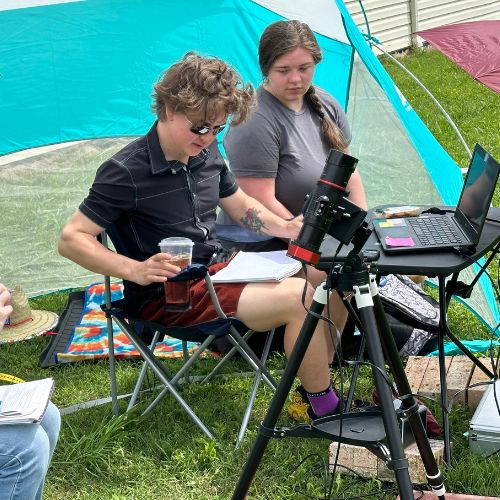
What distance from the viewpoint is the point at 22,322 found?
13.4 ft

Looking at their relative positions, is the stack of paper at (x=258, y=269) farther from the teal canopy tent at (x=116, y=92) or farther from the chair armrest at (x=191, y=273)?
the teal canopy tent at (x=116, y=92)

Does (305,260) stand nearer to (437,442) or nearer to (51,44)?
(437,442)

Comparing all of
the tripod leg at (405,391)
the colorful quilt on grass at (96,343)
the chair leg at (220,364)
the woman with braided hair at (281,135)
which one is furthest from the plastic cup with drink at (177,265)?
the colorful quilt on grass at (96,343)

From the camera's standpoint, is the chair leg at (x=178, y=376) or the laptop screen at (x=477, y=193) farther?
the chair leg at (x=178, y=376)

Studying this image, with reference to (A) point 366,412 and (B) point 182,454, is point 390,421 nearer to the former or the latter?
(A) point 366,412

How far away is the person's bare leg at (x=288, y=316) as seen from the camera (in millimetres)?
2936

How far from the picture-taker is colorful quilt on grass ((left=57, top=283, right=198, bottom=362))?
12.3 ft

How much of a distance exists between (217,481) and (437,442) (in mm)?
643

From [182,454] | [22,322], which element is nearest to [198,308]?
[182,454]

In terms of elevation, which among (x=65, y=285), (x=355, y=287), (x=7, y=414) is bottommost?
(x=65, y=285)

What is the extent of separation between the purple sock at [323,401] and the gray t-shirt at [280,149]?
2.82 feet

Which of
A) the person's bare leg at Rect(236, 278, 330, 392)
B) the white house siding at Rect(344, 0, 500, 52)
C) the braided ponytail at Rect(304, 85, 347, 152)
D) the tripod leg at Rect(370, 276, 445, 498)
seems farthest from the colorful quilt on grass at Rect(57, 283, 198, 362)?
the white house siding at Rect(344, 0, 500, 52)

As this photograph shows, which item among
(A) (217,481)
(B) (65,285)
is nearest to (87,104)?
(B) (65,285)

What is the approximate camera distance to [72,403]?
3395 millimetres
